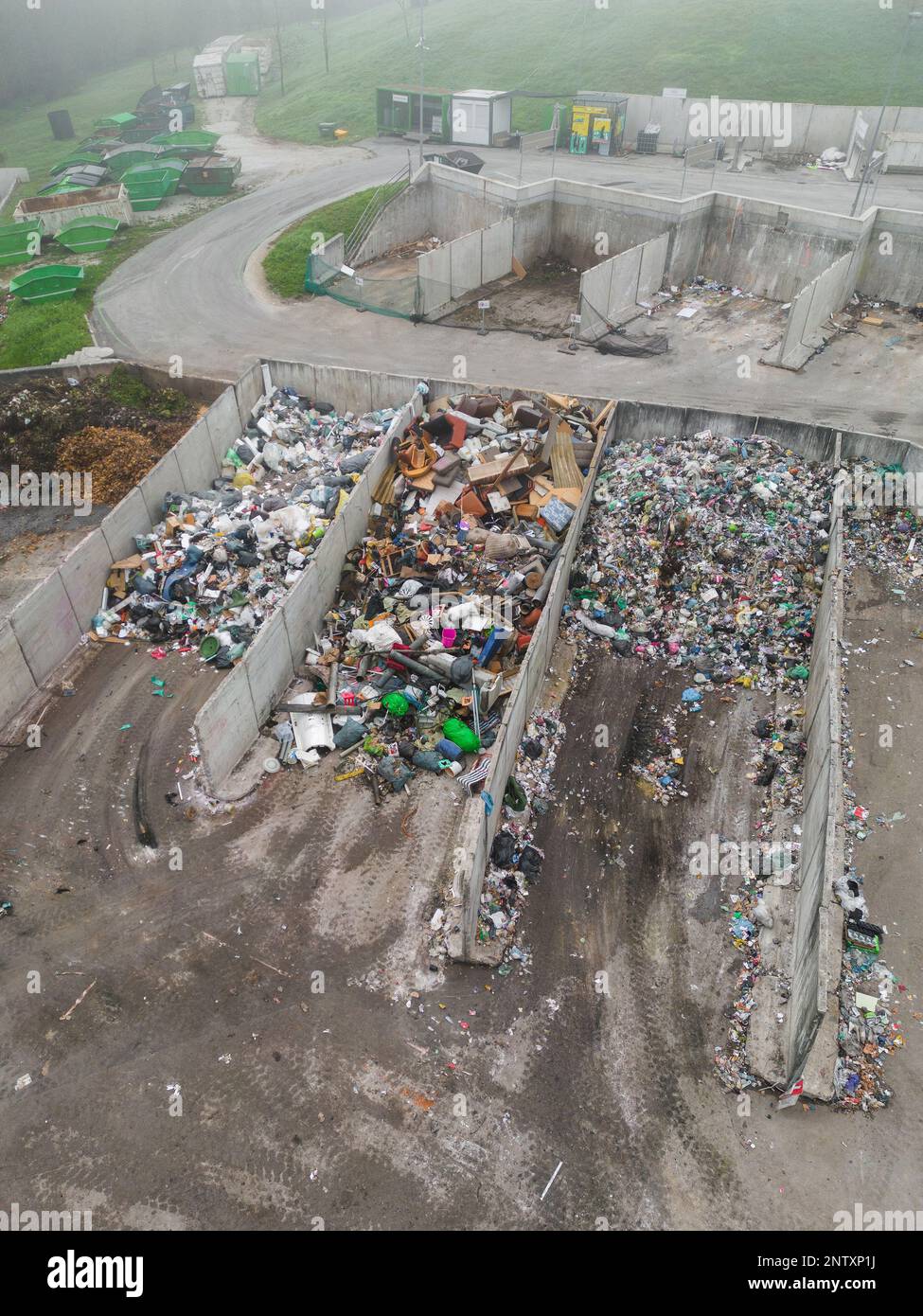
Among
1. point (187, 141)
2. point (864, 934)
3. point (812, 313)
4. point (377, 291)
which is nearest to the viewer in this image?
point (864, 934)

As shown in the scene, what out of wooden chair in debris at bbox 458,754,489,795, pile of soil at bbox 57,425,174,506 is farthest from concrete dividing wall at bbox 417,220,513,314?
wooden chair in debris at bbox 458,754,489,795

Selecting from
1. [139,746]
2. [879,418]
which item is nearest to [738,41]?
[879,418]

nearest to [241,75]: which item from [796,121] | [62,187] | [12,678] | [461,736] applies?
[62,187]

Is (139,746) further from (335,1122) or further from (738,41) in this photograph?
(738,41)

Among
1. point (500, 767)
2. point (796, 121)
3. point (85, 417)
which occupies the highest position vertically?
point (796, 121)

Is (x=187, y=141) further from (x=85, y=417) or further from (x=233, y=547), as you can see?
(x=233, y=547)

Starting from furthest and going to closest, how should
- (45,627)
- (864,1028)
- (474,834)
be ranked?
(45,627) → (474,834) → (864,1028)
